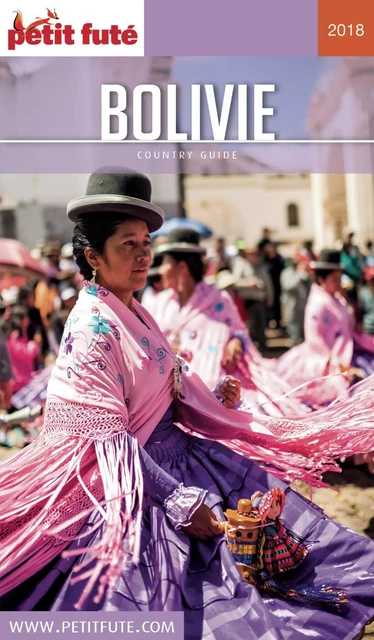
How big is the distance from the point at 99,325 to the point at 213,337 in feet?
8.79

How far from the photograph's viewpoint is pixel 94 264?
290 centimetres

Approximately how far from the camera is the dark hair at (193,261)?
5.52 metres

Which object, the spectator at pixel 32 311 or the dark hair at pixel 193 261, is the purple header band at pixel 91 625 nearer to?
the dark hair at pixel 193 261

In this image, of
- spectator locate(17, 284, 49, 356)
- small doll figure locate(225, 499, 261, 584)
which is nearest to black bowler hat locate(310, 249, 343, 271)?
spectator locate(17, 284, 49, 356)

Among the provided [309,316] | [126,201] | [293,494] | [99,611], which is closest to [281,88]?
[126,201]

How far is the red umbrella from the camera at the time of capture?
324 inches

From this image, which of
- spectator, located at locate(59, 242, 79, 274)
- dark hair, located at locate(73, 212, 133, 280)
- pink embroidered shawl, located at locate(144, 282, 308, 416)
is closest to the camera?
dark hair, located at locate(73, 212, 133, 280)

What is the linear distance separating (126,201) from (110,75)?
2.99 ft

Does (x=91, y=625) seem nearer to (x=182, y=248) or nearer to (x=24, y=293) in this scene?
(x=182, y=248)

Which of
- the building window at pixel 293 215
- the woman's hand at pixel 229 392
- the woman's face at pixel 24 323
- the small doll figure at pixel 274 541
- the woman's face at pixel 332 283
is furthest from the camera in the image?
the building window at pixel 293 215

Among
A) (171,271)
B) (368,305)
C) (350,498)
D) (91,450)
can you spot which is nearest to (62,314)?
(171,271)

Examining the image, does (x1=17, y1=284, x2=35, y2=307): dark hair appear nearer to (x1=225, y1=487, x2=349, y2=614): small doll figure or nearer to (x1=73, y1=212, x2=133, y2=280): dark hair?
(x1=73, y1=212, x2=133, y2=280): dark hair

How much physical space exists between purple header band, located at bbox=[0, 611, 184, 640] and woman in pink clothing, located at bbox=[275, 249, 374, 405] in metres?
3.74

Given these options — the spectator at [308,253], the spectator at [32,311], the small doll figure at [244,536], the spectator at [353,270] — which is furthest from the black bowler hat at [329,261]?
the spectator at [308,253]
